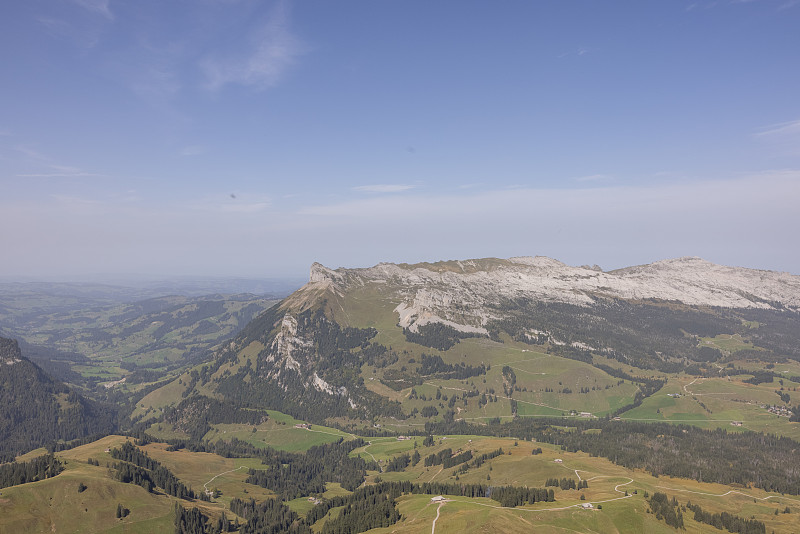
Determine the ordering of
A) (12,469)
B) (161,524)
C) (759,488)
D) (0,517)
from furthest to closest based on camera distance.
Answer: (759,488) → (12,469) → (161,524) → (0,517)

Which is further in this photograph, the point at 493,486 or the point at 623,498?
the point at 493,486

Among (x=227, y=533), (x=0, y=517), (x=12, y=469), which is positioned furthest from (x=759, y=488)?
(x=12, y=469)

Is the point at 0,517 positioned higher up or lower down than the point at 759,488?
higher up

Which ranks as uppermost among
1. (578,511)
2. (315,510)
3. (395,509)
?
(578,511)

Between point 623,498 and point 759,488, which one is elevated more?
point 623,498

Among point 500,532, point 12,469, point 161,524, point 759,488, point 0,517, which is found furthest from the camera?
point 759,488

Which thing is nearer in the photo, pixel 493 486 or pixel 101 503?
pixel 101 503

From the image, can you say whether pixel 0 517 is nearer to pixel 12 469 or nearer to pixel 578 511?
pixel 12 469

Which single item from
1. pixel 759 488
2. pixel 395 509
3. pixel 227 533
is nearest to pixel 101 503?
pixel 227 533

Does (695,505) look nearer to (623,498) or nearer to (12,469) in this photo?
(623,498)
